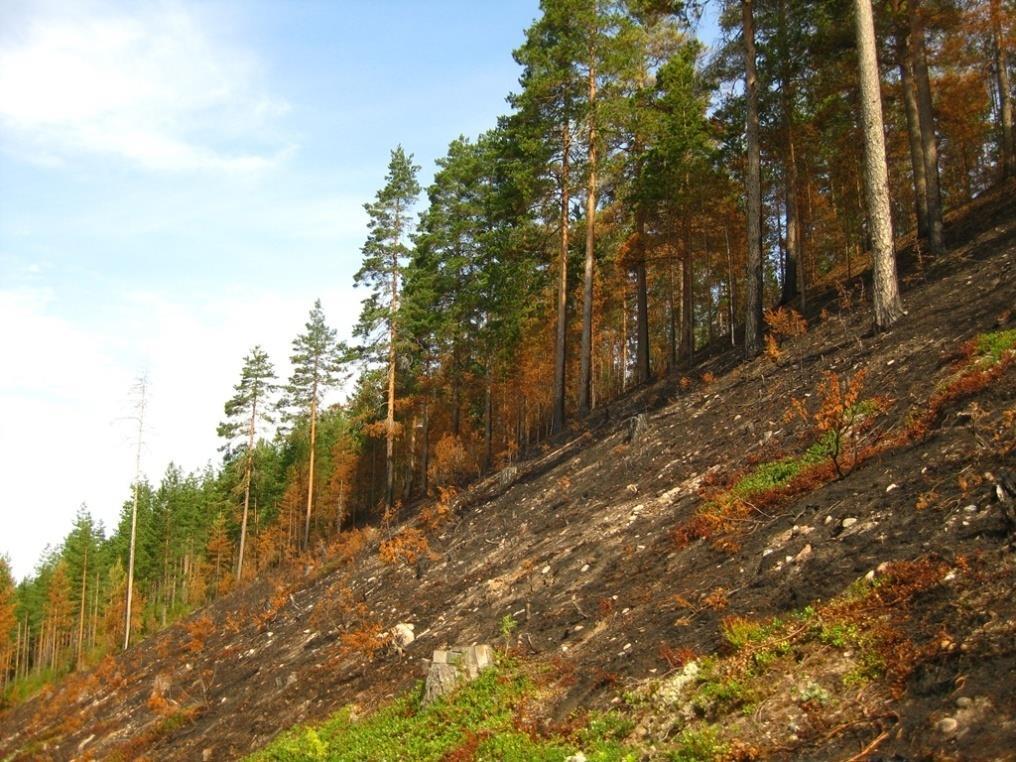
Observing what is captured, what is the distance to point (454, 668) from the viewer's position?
909 cm

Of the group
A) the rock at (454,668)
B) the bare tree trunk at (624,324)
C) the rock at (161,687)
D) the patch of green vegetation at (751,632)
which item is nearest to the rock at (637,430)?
the rock at (454,668)

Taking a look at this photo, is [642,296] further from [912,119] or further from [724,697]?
[724,697]

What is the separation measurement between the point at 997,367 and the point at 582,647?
6.04 meters

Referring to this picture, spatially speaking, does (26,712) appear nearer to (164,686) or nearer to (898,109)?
(164,686)

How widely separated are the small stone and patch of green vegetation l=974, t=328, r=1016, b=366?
617 cm

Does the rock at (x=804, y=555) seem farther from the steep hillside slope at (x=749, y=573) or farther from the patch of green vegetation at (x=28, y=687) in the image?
the patch of green vegetation at (x=28, y=687)

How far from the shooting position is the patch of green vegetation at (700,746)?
5.27m

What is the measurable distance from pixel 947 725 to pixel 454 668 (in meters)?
6.08

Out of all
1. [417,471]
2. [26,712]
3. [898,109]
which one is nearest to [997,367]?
[898,109]

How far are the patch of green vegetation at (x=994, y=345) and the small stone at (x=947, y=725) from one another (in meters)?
6.17

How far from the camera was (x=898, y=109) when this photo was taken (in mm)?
26969

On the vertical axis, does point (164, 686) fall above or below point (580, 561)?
below

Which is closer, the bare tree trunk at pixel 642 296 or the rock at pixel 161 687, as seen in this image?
the rock at pixel 161 687

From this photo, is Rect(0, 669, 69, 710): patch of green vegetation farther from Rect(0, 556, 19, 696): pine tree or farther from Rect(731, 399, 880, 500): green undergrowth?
Rect(731, 399, 880, 500): green undergrowth
